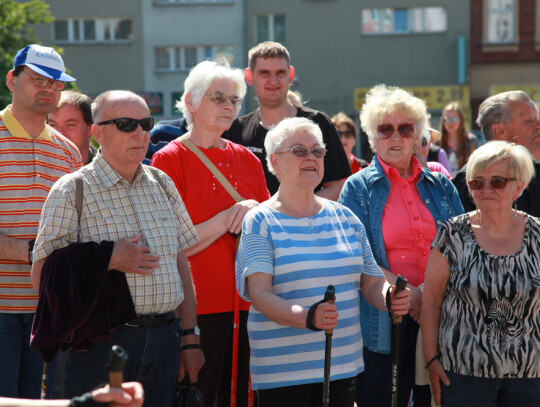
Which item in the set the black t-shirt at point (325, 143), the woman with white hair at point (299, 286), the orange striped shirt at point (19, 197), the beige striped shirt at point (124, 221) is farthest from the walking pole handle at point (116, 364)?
the black t-shirt at point (325, 143)

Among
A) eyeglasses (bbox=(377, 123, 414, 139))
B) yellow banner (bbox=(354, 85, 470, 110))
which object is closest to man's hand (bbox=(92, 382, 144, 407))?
eyeglasses (bbox=(377, 123, 414, 139))

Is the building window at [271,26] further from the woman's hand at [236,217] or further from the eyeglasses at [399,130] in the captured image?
the woman's hand at [236,217]

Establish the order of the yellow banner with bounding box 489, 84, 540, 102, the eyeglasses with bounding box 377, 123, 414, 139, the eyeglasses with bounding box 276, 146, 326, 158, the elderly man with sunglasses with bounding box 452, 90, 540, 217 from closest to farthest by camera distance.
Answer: the eyeglasses with bounding box 276, 146, 326, 158, the eyeglasses with bounding box 377, 123, 414, 139, the elderly man with sunglasses with bounding box 452, 90, 540, 217, the yellow banner with bounding box 489, 84, 540, 102

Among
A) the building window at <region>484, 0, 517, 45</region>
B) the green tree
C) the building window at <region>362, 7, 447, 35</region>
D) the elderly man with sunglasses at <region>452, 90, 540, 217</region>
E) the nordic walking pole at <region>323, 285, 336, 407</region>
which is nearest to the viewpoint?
the nordic walking pole at <region>323, 285, 336, 407</region>

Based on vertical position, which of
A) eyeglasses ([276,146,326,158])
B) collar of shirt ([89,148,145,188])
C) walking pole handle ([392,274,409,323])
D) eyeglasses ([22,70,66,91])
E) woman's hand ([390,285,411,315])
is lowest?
woman's hand ([390,285,411,315])

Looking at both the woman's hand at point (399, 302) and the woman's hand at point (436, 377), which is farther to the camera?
the woman's hand at point (436, 377)

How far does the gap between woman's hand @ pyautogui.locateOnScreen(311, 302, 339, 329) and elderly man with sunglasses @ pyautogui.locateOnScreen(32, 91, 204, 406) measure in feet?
2.15

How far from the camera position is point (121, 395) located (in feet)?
6.57

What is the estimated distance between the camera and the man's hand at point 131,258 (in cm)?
308

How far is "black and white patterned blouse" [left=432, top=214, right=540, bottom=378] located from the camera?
355 cm

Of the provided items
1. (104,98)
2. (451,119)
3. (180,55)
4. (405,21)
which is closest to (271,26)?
(180,55)

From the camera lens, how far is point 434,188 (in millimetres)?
4238

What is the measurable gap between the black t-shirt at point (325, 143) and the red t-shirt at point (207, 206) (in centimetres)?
64

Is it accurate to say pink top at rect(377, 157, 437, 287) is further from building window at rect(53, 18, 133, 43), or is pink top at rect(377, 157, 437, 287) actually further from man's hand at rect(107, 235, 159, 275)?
building window at rect(53, 18, 133, 43)
